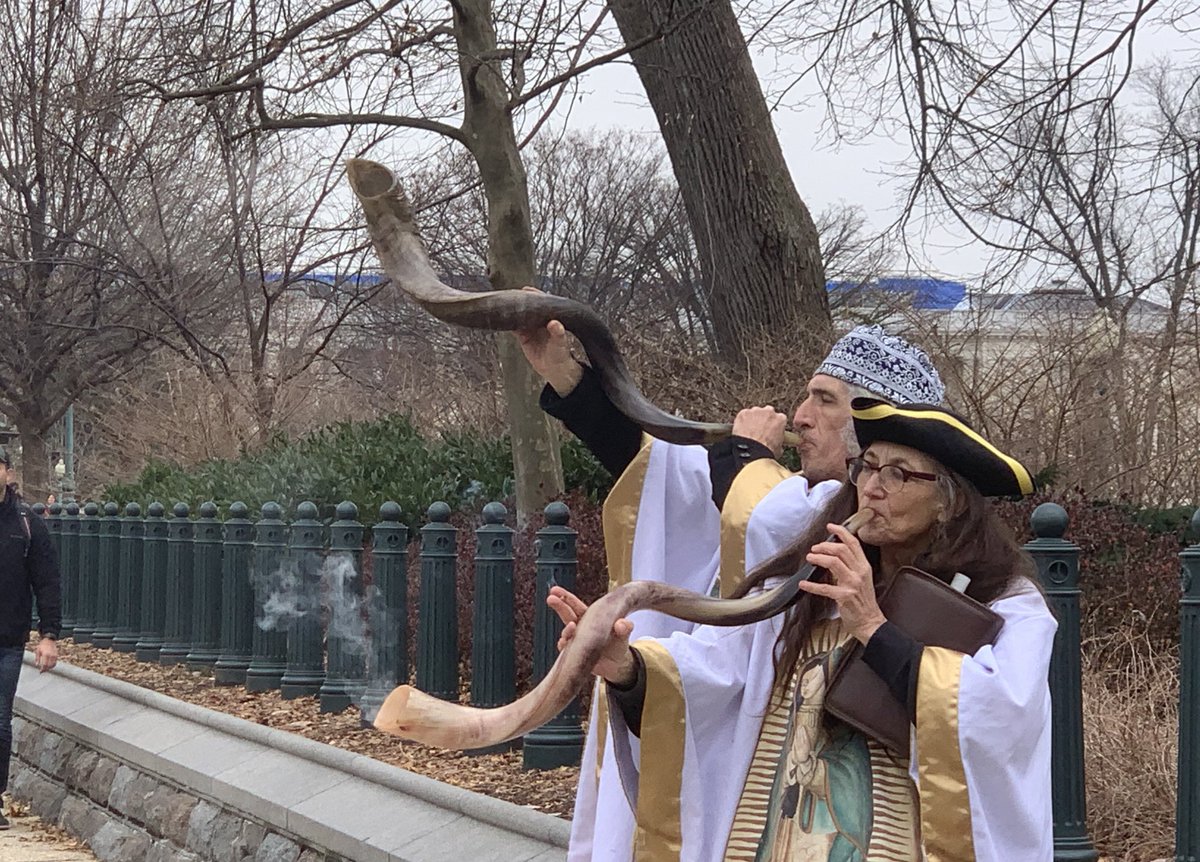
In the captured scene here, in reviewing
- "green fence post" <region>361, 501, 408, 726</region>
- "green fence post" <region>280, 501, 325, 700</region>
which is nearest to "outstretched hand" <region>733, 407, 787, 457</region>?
"green fence post" <region>361, 501, 408, 726</region>

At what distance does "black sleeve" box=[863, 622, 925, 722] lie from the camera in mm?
2771

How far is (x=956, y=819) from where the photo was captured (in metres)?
2.73

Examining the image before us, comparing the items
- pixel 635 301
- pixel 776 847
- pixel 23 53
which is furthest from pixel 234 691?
pixel 635 301

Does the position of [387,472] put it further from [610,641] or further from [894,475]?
[894,475]

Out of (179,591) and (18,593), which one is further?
(179,591)

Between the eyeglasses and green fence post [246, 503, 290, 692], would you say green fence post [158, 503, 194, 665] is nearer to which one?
green fence post [246, 503, 290, 692]

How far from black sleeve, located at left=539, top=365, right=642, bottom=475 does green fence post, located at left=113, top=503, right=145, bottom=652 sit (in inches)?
373

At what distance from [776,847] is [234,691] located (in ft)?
24.5

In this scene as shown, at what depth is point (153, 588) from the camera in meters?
12.3

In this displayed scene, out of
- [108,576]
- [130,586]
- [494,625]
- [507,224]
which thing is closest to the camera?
[494,625]

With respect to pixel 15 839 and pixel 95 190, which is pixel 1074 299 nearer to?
pixel 15 839

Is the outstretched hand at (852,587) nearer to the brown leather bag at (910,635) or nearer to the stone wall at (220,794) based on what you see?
the brown leather bag at (910,635)

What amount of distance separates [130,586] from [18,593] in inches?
135

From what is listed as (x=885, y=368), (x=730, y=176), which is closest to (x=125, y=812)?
(x=730, y=176)
